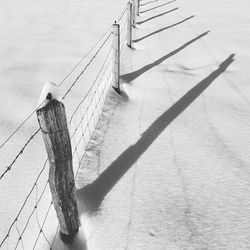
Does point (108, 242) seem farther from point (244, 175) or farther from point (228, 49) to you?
point (228, 49)

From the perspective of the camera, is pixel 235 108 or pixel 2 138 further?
pixel 235 108

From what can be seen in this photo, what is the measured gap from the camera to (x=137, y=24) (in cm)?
1026

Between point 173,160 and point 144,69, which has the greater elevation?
point 144,69

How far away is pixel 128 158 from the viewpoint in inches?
143

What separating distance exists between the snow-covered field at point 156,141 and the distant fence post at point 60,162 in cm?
24

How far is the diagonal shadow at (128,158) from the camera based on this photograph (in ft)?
9.94

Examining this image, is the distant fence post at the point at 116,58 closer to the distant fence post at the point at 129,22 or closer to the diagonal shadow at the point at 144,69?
the diagonal shadow at the point at 144,69

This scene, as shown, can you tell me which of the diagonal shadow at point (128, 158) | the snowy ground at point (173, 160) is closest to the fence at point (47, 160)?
the snowy ground at point (173, 160)

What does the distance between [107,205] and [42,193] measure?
615 millimetres

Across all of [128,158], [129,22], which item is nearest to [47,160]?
[128,158]

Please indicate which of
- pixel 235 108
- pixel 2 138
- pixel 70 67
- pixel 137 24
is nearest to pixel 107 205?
pixel 2 138

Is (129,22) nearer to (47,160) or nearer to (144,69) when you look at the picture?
(144,69)

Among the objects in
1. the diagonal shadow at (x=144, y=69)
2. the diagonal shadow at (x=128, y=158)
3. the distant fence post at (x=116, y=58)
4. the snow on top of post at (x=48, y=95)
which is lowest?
the diagonal shadow at (x=128, y=158)

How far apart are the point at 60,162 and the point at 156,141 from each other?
1861mm
